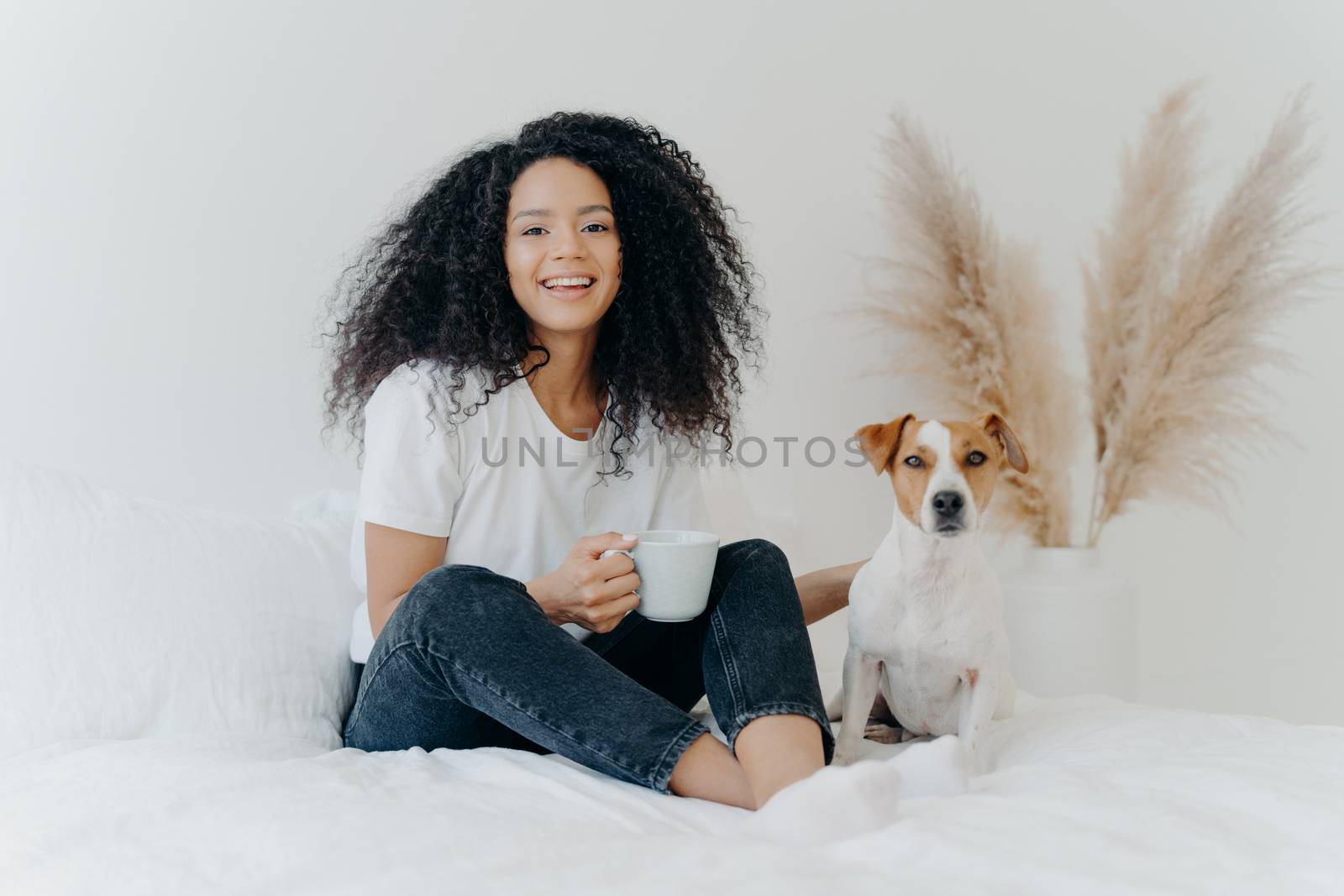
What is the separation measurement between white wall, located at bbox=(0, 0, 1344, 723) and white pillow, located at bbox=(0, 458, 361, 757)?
39 centimetres

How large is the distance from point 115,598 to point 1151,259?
2.02m

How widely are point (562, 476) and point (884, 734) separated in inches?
22.5

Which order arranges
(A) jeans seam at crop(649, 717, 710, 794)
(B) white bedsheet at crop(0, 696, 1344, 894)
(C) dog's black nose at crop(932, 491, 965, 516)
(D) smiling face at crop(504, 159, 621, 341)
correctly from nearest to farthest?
1. (B) white bedsheet at crop(0, 696, 1344, 894)
2. (A) jeans seam at crop(649, 717, 710, 794)
3. (C) dog's black nose at crop(932, 491, 965, 516)
4. (D) smiling face at crop(504, 159, 621, 341)

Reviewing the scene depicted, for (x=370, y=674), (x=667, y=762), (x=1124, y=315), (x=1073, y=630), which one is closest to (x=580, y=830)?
(x=667, y=762)

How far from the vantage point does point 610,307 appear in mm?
1614

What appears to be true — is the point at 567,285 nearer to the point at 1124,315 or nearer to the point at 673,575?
the point at 673,575

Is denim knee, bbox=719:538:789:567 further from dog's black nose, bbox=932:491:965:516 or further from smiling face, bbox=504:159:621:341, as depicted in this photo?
smiling face, bbox=504:159:621:341

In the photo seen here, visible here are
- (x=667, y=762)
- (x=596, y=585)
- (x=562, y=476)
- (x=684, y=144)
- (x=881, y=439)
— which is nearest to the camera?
(x=667, y=762)

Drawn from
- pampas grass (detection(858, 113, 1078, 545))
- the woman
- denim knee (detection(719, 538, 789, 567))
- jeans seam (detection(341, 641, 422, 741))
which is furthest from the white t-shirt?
pampas grass (detection(858, 113, 1078, 545))

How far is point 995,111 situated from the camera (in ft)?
8.18

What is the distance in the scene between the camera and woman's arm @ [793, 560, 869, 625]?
149 centimetres

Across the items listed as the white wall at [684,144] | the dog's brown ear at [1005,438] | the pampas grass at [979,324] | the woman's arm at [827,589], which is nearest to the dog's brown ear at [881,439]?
the dog's brown ear at [1005,438]

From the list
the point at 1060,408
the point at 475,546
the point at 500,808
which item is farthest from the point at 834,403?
the point at 500,808

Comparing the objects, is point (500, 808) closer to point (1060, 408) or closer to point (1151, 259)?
point (1060, 408)
